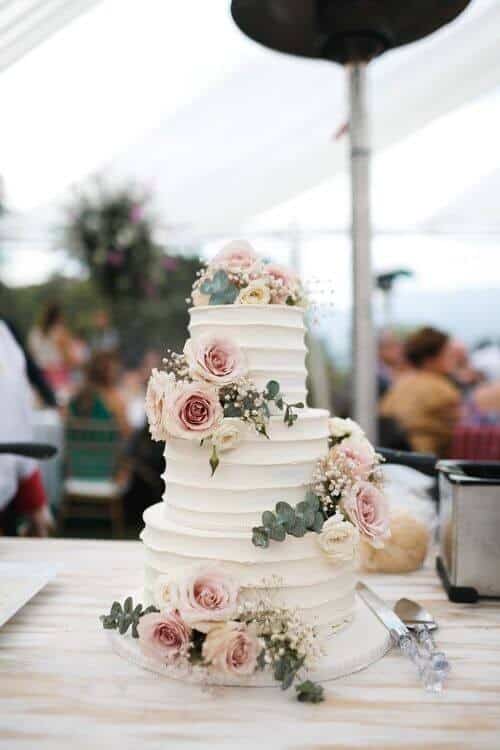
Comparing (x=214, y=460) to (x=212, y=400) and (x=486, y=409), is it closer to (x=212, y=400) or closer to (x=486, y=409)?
(x=212, y=400)

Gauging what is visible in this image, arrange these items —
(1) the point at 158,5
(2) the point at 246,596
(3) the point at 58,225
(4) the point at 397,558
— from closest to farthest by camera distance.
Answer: (2) the point at 246,596, (4) the point at 397,558, (1) the point at 158,5, (3) the point at 58,225

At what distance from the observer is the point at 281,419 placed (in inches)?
48.8

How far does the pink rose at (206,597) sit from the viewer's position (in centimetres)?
105

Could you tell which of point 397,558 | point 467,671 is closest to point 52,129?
point 397,558

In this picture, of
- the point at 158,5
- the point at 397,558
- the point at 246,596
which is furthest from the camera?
the point at 158,5

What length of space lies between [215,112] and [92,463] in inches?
121

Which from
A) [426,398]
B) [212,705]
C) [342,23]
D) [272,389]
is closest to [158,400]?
[272,389]

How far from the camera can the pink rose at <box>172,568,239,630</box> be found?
105cm

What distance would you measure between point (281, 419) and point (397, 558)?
646 mm

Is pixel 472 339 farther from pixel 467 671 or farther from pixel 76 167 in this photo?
pixel 467 671

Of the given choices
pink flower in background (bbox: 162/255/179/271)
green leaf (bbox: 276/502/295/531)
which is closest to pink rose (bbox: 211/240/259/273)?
green leaf (bbox: 276/502/295/531)

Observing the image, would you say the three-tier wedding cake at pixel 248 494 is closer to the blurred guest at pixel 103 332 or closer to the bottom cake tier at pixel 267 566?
the bottom cake tier at pixel 267 566

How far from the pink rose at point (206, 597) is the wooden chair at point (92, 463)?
438cm

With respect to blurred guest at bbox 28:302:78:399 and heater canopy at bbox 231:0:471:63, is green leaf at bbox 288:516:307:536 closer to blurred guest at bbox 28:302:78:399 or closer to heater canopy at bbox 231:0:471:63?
heater canopy at bbox 231:0:471:63
